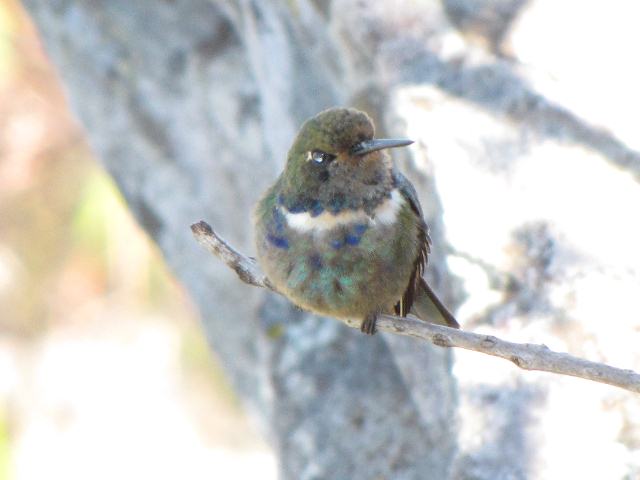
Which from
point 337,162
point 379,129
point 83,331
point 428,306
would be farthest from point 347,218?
point 83,331

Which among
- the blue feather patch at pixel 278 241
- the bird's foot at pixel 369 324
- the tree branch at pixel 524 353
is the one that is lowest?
the tree branch at pixel 524 353

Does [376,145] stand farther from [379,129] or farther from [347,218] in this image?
[379,129]

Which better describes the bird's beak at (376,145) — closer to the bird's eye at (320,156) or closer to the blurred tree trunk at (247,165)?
the bird's eye at (320,156)

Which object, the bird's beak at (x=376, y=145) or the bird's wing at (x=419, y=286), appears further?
the bird's wing at (x=419, y=286)

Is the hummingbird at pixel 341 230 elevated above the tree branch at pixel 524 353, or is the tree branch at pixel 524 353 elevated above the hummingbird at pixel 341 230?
the hummingbird at pixel 341 230

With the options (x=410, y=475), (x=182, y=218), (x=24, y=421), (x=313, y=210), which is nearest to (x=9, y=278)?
(x=24, y=421)

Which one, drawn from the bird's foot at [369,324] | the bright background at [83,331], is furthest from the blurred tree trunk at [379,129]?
the bright background at [83,331]

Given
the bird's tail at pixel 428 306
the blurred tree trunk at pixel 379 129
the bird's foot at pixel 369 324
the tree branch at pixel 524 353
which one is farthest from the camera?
the blurred tree trunk at pixel 379 129

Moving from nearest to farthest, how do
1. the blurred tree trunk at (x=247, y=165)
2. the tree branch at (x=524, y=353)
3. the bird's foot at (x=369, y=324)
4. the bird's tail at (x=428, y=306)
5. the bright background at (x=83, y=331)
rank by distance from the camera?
Result: the tree branch at (x=524, y=353)
the bird's foot at (x=369, y=324)
the bird's tail at (x=428, y=306)
the blurred tree trunk at (x=247, y=165)
the bright background at (x=83, y=331)
